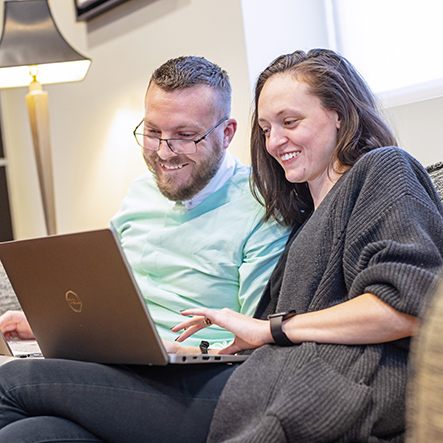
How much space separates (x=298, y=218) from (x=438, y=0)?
884 millimetres

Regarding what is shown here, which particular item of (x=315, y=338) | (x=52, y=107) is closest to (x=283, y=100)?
(x=315, y=338)

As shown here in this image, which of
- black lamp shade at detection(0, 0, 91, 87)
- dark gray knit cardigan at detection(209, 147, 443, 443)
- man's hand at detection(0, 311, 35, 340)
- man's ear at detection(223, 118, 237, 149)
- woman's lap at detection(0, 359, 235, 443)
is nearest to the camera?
dark gray knit cardigan at detection(209, 147, 443, 443)

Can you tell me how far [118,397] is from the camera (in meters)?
1.04

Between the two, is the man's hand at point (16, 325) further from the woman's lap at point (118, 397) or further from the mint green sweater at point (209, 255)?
the woman's lap at point (118, 397)

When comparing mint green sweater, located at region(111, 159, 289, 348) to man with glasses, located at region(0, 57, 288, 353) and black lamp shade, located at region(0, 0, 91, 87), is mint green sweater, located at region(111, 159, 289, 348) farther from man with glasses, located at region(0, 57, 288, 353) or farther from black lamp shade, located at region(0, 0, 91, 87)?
black lamp shade, located at region(0, 0, 91, 87)

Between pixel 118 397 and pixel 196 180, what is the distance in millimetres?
762

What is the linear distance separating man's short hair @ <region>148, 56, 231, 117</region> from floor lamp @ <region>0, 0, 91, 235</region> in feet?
2.98

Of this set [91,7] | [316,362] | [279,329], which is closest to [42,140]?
[91,7]

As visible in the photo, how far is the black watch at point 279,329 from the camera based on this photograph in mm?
1053

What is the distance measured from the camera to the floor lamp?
7.98ft

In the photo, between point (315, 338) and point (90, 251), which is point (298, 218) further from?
point (90, 251)

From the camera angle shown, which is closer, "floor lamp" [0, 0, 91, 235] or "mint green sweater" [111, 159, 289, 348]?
"mint green sweater" [111, 159, 289, 348]

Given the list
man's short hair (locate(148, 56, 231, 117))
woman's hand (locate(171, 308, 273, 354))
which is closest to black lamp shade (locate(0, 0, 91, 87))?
man's short hair (locate(148, 56, 231, 117))

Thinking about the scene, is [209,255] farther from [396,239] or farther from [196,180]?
[396,239]
